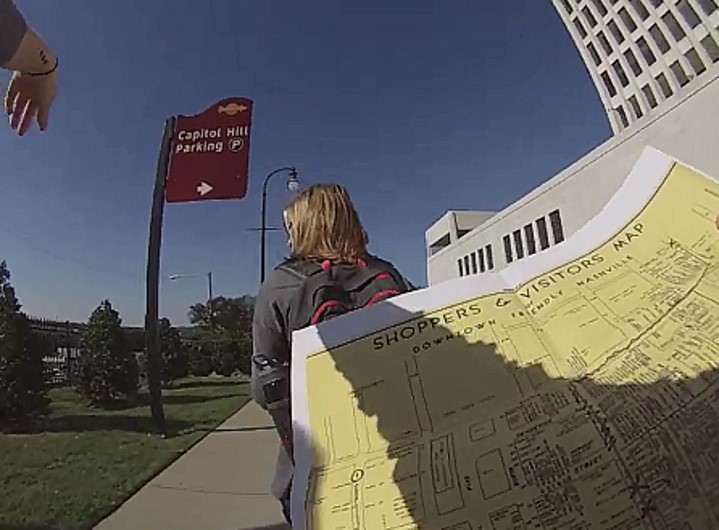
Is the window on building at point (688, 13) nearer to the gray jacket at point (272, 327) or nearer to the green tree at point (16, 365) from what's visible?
the green tree at point (16, 365)

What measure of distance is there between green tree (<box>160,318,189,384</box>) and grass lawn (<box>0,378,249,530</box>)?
7.04 m

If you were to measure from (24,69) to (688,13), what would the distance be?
40.8 metres

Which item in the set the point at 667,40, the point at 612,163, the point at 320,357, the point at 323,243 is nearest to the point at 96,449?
Answer: the point at 323,243

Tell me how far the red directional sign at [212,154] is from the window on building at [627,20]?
40910 mm

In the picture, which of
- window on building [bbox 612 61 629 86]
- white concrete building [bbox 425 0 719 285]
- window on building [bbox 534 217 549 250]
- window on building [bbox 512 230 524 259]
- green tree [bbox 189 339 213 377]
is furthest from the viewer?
window on building [bbox 612 61 629 86]

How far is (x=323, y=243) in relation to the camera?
4.01 ft

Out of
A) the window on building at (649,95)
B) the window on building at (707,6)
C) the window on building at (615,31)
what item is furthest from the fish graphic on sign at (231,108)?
the window on building at (615,31)

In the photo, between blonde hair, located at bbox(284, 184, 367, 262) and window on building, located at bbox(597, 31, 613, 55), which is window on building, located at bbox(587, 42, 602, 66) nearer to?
window on building, located at bbox(597, 31, 613, 55)

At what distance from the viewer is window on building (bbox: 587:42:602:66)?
40.5m

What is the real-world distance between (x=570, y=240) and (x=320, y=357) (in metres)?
0.35

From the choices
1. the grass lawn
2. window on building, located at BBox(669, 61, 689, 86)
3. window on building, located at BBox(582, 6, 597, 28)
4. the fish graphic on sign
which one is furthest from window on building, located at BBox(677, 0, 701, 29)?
the grass lawn

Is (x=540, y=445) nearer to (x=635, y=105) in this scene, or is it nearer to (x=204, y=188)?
(x=204, y=188)

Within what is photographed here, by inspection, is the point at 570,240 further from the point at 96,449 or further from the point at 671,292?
the point at 96,449

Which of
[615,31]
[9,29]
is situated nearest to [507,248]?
[9,29]
